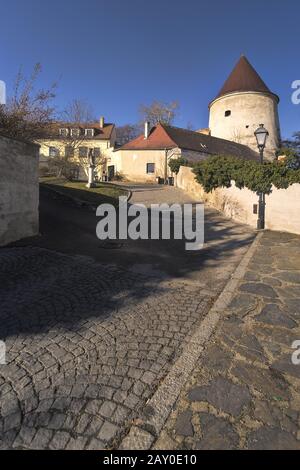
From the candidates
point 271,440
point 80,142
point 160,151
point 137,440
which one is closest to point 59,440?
point 137,440

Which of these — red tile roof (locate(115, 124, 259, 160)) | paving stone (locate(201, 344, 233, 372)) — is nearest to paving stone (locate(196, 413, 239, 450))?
paving stone (locate(201, 344, 233, 372))

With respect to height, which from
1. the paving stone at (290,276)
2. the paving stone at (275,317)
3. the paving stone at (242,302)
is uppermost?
the paving stone at (290,276)

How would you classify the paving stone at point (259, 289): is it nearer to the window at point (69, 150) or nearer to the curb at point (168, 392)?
the curb at point (168, 392)

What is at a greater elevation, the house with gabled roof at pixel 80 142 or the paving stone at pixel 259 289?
the house with gabled roof at pixel 80 142

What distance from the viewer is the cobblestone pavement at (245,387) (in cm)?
214


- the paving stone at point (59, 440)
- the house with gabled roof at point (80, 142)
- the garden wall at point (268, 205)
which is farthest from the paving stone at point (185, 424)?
the house with gabled roof at point (80, 142)

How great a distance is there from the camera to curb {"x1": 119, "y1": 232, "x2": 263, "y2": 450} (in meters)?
2.12

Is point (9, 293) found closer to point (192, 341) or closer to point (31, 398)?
point (31, 398)

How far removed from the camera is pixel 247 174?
12477 mm

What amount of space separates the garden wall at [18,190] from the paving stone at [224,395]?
6.43 metres

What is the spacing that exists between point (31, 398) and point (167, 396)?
3.80 ft

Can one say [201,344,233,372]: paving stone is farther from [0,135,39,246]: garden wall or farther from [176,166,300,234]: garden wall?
[176,166,300,234]: garden wall

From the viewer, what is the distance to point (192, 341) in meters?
3.40
